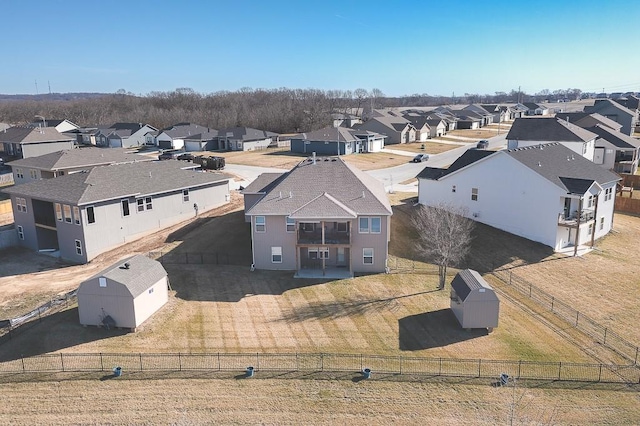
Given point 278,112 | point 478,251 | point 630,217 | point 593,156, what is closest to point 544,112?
point 278,112

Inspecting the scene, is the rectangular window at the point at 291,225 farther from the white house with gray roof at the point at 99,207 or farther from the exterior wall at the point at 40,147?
the exterior wall at the point at 40,147

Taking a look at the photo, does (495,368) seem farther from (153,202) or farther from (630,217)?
(630,217)

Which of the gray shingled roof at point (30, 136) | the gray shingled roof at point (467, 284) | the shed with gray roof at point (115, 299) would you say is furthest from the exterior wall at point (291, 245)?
the gray shingled roof at point (30, 136)

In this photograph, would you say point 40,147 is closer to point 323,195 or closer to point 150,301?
point 323,195

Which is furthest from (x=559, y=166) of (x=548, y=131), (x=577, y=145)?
(x=548, y=131)

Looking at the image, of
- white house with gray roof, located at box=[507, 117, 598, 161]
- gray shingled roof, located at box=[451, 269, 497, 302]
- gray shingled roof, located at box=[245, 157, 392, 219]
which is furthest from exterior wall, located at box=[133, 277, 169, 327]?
white house with gray roof, located at box=[507, 117, 598, 161]

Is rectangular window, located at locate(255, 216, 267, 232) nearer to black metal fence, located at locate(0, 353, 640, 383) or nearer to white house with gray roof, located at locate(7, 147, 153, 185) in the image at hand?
black metal fence, located at locate(0, 353, 640, 383)
